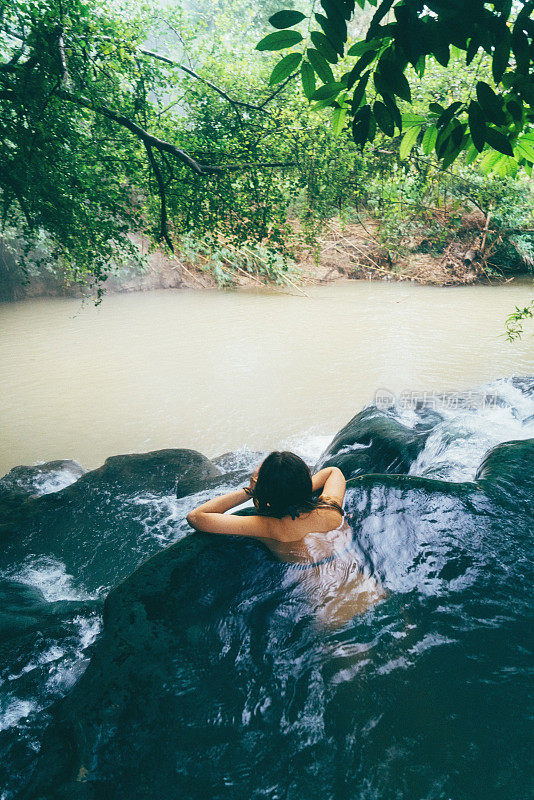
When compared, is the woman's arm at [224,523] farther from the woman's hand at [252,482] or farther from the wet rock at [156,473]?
the wet rock at [156,473]

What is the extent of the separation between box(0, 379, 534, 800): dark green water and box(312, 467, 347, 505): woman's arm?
180 mm

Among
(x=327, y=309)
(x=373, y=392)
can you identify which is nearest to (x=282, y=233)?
(x=373, y=392)

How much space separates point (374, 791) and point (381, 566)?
108 cm

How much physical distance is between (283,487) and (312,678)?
2.91 ft

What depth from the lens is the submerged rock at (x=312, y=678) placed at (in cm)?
178

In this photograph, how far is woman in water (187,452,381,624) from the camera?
2.50 m

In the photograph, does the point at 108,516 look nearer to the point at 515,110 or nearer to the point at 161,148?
the point at 161,148

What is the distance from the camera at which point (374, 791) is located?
1689mm

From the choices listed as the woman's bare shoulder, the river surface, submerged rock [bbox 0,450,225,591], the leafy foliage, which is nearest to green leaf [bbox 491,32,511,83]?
the leafy foliage

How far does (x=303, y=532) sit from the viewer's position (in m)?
2.55

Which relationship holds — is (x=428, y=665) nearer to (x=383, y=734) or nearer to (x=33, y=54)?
(x=383, y=734)

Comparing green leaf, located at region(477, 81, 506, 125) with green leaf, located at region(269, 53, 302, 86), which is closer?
green leaf, located at region(477, 81, 506, 125)

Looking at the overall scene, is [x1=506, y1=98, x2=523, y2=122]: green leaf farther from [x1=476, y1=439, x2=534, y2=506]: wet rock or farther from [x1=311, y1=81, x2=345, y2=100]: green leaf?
[x1=476, y1=439, x2=534, y2=506]: wet rock

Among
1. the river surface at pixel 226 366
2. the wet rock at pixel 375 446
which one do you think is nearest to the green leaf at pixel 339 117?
the wet rock at pixel 375 446
